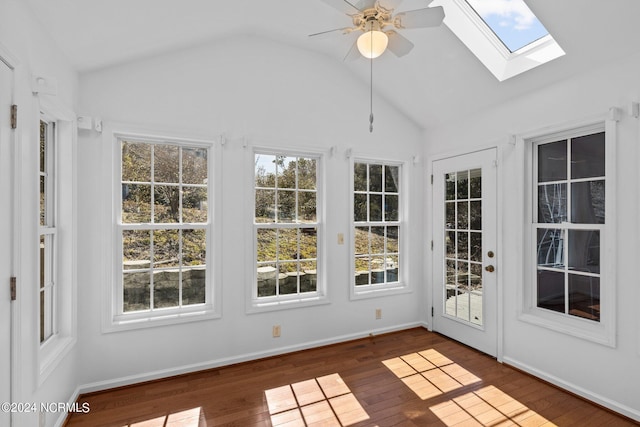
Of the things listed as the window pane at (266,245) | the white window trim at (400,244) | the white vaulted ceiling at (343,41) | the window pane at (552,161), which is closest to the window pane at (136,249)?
the window pane at (266,245)

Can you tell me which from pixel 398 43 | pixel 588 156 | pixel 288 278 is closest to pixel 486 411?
pixel 288 278

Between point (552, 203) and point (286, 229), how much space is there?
251cm

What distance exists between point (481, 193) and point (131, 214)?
3.42 meters

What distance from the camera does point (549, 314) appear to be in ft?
9.74

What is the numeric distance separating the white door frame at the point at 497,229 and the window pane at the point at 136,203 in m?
3.14

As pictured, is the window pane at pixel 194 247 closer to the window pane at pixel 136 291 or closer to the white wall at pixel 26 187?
the window pane at pixel 136 291

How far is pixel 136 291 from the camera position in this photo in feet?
9.53

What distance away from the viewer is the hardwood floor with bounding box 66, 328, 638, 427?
233 cm

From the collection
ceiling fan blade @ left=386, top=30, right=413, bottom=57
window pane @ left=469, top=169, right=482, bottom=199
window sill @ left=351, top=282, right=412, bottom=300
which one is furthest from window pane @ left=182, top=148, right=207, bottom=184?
window pane @ left=469, top=169, right=482, bottom=199

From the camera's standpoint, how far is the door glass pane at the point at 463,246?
11.7ft

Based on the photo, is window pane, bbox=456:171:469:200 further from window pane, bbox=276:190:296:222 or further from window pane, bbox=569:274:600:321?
window pane, bbox=276:190:296:222

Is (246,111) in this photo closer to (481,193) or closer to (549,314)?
(481,193)

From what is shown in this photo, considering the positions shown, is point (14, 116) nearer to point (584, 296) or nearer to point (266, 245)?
point (266, 245)

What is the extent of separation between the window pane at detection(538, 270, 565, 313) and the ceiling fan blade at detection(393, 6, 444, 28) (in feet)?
7.80
